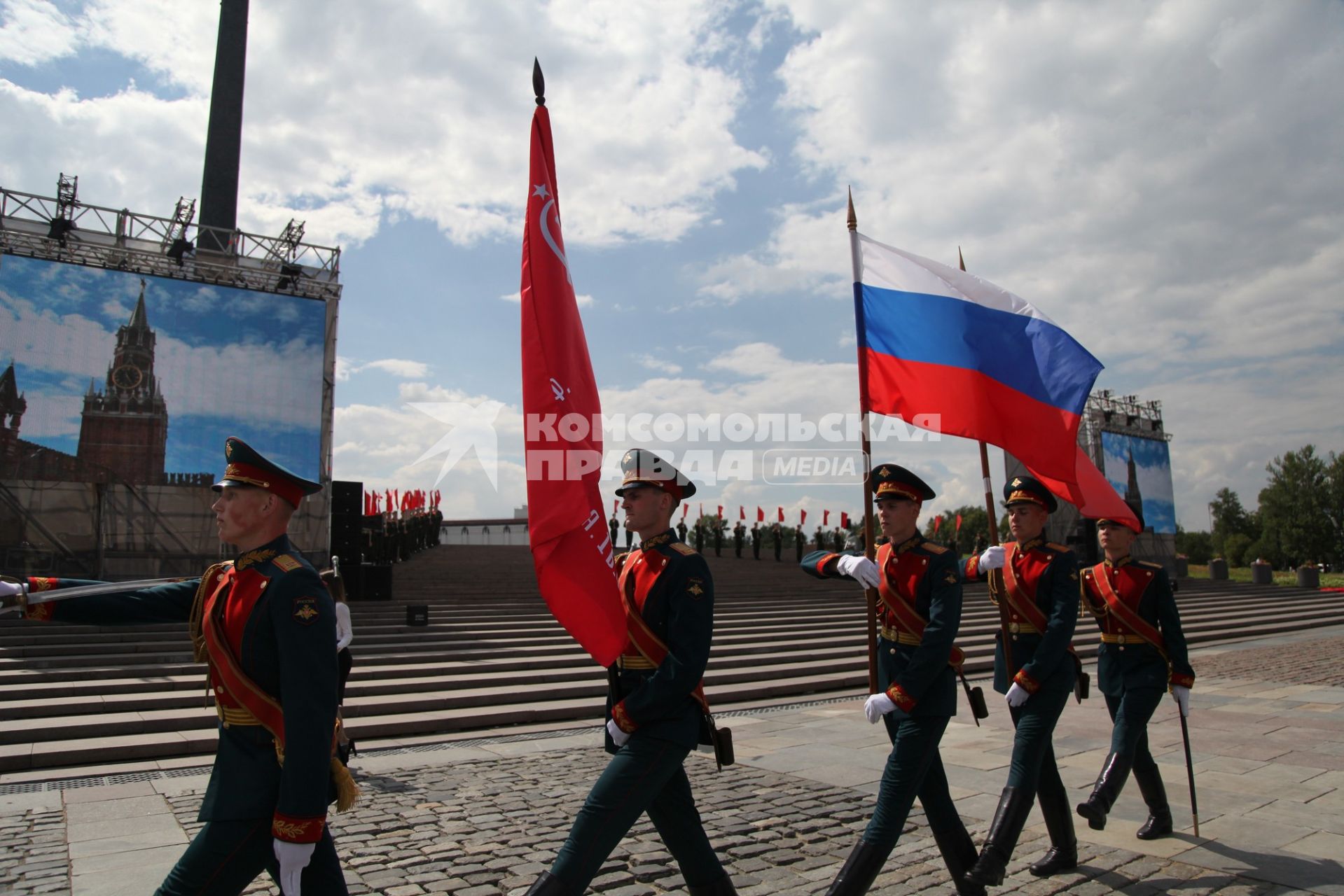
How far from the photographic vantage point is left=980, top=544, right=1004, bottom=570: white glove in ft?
14.6

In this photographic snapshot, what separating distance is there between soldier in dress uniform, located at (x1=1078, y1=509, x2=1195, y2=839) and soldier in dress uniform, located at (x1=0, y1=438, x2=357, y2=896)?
13.0 ft

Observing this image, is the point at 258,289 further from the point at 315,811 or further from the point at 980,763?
the point at 315,811

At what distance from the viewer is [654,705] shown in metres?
3.15

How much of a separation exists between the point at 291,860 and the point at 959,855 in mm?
2673

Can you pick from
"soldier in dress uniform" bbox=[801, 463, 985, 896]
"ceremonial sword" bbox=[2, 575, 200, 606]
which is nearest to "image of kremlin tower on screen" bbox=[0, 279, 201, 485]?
"ceremonial sword" bbox=[2, 575, 200, 606]

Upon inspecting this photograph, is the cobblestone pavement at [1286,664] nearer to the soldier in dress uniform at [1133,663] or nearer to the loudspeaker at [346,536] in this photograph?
the soldier in dress uniform at [1133,663]

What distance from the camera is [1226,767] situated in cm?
673

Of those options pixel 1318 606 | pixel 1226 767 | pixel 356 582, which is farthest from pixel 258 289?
pixel 1318 606

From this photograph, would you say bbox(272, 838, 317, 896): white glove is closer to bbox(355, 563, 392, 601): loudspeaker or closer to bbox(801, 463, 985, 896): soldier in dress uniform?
bbox(801, 463, 985, 896): soldier in dress uniform

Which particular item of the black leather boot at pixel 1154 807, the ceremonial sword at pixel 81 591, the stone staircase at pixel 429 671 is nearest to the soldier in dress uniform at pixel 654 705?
the ceremonial sword at pixel 81 591

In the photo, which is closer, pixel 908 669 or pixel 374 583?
pixel 908 669

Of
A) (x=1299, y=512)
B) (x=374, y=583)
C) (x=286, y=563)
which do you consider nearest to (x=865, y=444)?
(x=286, y=563)

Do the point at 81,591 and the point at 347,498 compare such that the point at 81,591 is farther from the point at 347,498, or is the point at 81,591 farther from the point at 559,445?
the point at 347,498

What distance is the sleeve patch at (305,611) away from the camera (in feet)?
8.32
